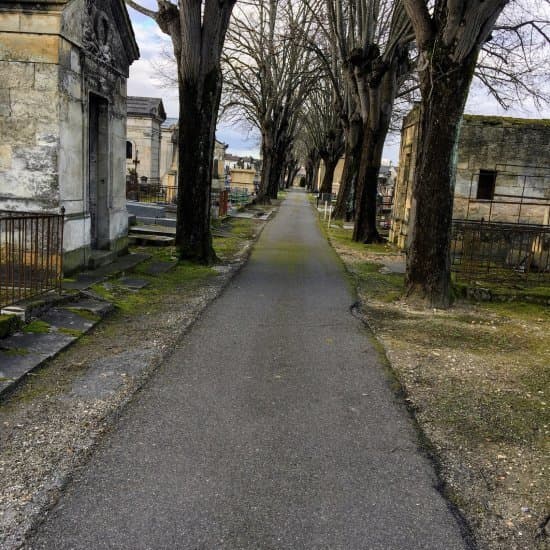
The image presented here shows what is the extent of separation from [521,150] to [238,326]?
13.1 metres

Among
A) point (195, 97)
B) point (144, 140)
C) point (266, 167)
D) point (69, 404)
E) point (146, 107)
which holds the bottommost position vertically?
point (69, 404)

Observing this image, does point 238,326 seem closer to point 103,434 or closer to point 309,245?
point 103,434

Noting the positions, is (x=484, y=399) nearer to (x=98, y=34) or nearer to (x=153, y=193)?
(x=98, y=34)

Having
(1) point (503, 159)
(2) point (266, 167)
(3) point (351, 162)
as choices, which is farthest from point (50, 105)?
(2) point (266, 167)

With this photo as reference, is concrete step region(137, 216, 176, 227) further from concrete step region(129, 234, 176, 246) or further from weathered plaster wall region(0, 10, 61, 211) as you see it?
weathered plaster wall region(0, 10, 61, 211)

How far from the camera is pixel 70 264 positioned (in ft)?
28.9

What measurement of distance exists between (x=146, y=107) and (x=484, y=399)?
41206 mm

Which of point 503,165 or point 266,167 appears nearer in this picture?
point 503,165

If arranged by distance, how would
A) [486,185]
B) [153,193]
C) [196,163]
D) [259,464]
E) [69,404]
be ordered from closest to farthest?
[259,464] < [69,404] < [196,163] < [486,185] < [153,193]

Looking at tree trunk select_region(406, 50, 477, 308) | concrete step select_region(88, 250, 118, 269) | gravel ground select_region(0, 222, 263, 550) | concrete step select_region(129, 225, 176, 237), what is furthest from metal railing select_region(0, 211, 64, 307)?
concrete step select_region(129, 225, 176, 237)

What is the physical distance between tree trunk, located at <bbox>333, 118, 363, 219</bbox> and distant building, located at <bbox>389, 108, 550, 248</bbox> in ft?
22.0

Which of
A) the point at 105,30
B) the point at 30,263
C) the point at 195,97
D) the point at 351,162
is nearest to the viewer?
the point at 30,263

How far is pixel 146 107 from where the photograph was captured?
42188 mm

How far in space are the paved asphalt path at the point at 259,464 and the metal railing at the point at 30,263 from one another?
212 cm
